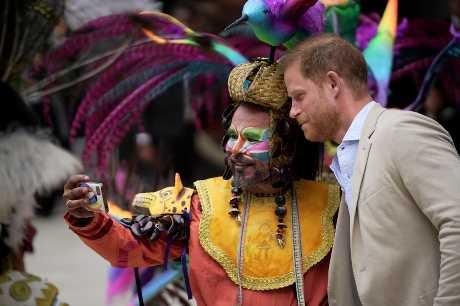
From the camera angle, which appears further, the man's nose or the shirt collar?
the man's nose

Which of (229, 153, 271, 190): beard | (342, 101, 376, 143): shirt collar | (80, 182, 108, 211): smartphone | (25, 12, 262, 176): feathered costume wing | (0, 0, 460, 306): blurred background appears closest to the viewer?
(342, 101, 376, 143): shirt collar

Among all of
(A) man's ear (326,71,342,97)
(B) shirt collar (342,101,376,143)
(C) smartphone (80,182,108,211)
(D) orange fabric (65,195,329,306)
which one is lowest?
(D) orange fabric (65,195,329,306)

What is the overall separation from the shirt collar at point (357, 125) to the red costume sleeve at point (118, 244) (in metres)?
0.69

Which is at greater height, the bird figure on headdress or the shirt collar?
the bird figure on headdress

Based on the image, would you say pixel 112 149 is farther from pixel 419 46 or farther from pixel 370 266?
pixel 370 266

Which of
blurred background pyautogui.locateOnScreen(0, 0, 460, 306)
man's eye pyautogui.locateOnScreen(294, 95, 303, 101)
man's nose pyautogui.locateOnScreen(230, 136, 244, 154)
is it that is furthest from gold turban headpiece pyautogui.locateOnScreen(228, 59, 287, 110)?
blurred background pyautogui.locateOnScreen(0, 0, 460, 306)

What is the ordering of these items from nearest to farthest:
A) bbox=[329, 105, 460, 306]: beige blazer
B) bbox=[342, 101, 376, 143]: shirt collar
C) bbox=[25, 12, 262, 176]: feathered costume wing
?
1. bbox=[329, 105, 460, 306]: beige blazer
2. bbox=[342, 101, 376, 143]: shirt collar
3. bbox=[25, 12, 262, 176]: feathered costume wing

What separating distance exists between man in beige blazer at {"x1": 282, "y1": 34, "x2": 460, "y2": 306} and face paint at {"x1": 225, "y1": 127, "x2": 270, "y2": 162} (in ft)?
0.81

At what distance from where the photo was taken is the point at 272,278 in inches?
84.7

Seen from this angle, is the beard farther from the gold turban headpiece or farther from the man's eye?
the man's eye

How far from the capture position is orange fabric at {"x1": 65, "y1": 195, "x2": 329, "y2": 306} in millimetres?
2148

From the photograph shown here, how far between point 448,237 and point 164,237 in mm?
933

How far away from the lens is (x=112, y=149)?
3695 millimetres

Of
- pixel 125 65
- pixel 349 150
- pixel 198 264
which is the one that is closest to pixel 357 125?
→ pixel 349 150
